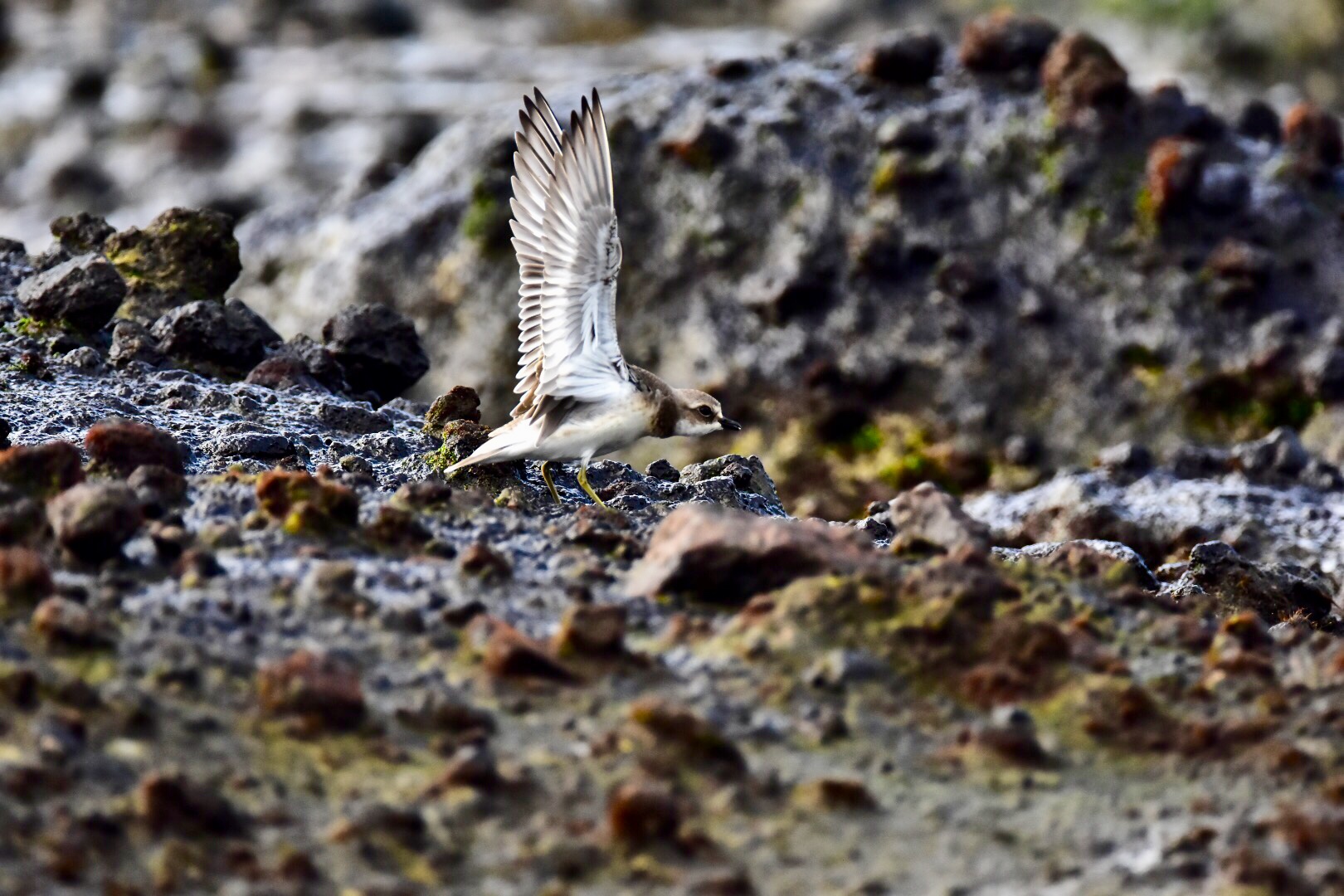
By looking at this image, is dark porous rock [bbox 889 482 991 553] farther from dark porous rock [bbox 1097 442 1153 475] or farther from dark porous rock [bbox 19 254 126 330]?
dark porous rock [bbox 1097 442 1153 475]

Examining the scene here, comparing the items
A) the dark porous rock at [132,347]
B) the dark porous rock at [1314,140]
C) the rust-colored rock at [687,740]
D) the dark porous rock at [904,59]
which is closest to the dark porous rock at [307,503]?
the rust-colored rock at [687,740]

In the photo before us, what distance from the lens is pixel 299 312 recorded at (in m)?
20.5

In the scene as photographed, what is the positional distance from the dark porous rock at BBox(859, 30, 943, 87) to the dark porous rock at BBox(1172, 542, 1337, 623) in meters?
9.22

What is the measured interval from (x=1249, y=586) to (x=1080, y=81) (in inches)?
351

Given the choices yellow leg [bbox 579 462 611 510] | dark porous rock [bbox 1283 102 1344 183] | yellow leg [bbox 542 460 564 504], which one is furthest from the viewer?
dark porous rock [bbox 1283 102 1344 183]

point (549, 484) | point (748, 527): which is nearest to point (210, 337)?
point (549, 484)

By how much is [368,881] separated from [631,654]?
176cm

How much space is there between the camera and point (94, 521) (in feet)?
27.8

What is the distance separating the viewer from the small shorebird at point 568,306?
36.0 ft

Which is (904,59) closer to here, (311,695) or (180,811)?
(311,695)

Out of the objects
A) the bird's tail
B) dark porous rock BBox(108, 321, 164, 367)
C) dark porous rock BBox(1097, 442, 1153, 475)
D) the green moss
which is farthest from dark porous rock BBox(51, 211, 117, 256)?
dark porous rock BBox(1097, 442, 1153, 475)

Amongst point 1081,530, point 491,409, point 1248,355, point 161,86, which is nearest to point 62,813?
point 1081,530

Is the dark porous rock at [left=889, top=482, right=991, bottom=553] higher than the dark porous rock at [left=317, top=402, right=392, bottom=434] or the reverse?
the reverse

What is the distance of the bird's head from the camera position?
41.2 feet
